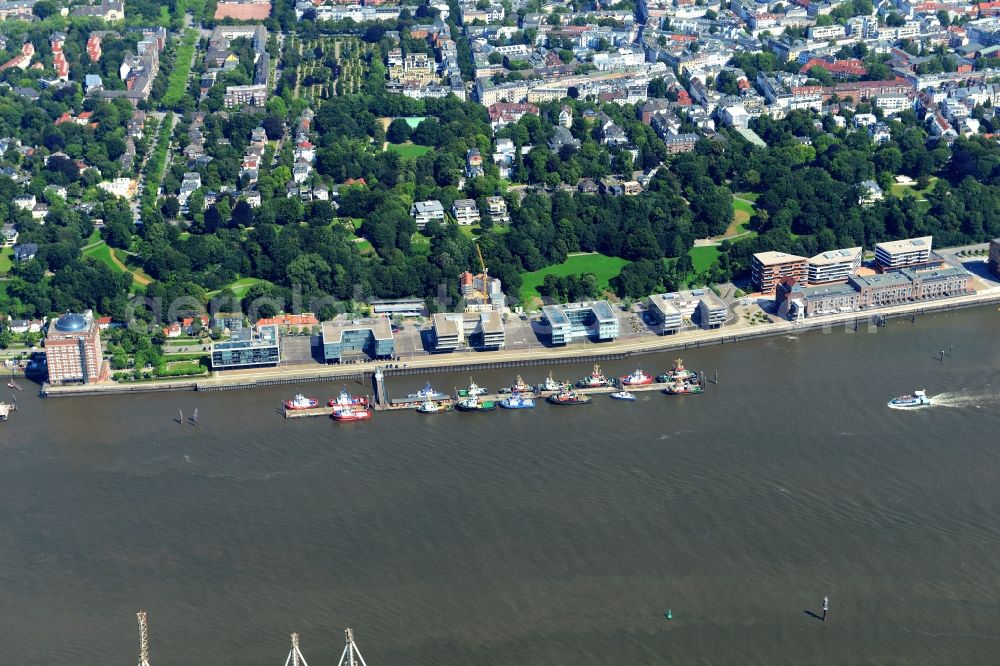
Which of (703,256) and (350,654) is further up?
(703,256)

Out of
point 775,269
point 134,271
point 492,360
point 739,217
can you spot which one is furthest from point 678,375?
point 134,271

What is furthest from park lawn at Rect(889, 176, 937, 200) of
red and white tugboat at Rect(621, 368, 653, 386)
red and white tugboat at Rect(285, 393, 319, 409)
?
red and white tugboat at Rect(285, 393, 319, 409)

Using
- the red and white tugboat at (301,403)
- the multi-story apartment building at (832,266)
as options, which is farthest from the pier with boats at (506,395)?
the multi-story apartment building at (832,266)

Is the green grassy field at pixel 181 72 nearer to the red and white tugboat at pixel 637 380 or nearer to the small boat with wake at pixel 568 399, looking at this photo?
the small boat with wake at pixel 568 399

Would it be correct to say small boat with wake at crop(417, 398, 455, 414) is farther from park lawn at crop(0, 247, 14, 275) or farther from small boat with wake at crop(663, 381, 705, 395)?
park lawn at crop(0, 247, 14, 275)

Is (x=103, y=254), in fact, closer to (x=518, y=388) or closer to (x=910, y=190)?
(x=518, y=388)
